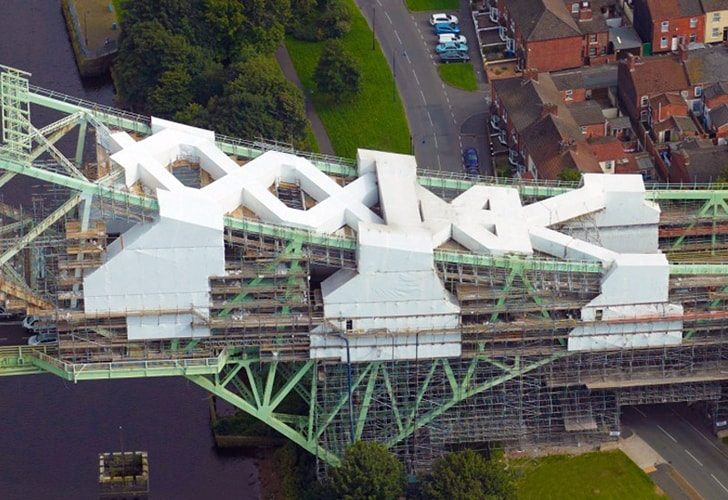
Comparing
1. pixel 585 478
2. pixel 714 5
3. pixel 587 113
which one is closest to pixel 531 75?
pixel 587 113

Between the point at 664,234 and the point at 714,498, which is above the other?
the point at 664,234

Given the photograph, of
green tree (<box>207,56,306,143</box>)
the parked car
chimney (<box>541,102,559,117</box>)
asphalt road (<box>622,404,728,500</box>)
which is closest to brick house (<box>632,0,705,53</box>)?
chimney (<box>541,102,559,117</box>)

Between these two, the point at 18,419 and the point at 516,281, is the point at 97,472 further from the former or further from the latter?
the point at 516,281

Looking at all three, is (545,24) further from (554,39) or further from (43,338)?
(43,338)

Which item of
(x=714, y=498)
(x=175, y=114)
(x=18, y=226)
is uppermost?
(x=175, y=114)

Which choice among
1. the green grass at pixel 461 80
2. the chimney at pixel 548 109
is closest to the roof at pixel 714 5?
the green grass at pixel 461 80

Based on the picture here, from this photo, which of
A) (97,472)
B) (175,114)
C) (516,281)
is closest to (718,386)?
(516,281)
